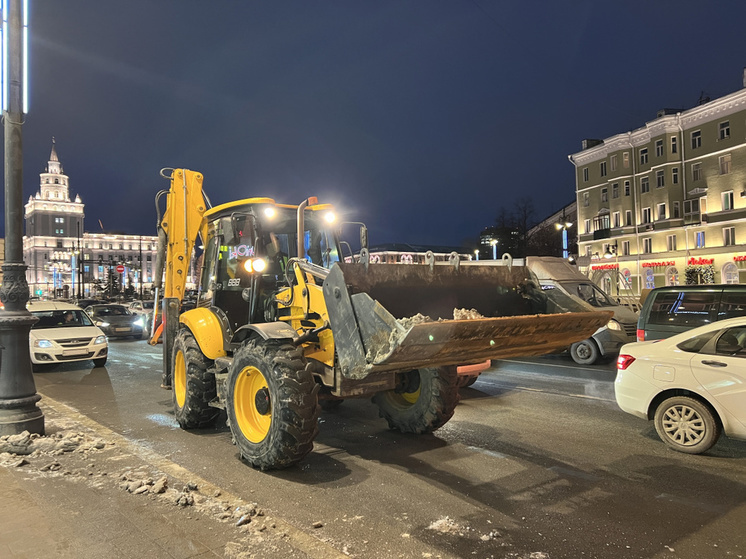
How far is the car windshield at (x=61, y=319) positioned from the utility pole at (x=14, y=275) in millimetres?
7757

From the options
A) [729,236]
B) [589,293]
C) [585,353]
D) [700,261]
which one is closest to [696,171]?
[729,236]

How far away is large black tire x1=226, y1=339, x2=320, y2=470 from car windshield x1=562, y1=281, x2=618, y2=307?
11.4m

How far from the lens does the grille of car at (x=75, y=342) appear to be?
Result: 12898 millimetres

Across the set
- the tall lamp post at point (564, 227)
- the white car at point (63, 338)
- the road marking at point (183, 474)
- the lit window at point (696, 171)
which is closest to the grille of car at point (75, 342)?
the white car at point (63, 338)

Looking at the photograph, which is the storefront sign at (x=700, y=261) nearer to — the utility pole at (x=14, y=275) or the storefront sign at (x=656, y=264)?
the storefront sign at (x=656, y=264)

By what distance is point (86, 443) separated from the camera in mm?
6426

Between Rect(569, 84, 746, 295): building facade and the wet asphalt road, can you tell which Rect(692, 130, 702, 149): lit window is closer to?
Rect(569, 84, 746, 295): building facade

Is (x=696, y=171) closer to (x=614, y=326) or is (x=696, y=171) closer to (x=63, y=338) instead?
(x=614, y=326)

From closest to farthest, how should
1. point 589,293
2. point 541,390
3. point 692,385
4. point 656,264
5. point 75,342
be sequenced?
point 692,385
point 541,390
point 75,342
point 589,293
point 656,264

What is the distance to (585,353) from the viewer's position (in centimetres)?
1378

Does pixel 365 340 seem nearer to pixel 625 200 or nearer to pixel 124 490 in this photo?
pixel 124 490

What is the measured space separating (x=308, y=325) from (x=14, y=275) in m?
3.83

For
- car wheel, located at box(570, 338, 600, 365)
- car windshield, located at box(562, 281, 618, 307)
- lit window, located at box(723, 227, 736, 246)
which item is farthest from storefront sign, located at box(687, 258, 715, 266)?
car wheel, located at box(570, 338, 600, 365)

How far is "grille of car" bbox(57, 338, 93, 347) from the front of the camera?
12.9m
